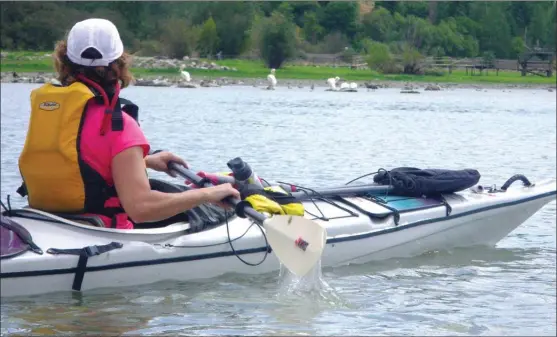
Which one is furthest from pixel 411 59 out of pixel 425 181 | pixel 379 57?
pixel 425 181

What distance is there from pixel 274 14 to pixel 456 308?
134ft

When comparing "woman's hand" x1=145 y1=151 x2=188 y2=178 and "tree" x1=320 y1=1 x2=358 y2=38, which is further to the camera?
"tree" x1=320 y1=1 x2=358 y2=38

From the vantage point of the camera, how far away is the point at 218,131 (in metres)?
20.0

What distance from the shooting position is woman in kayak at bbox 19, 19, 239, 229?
17.2 ft

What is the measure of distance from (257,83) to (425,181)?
39.2 meters

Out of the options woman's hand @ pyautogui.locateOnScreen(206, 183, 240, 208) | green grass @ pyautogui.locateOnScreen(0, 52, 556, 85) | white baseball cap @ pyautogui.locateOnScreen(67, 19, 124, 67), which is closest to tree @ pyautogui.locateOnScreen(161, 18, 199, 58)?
green grass @ pyautogui.locateOnScreen(0, 52, 556, 85)

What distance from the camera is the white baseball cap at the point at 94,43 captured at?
207 inches

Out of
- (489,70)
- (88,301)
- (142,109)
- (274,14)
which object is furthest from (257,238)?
(489,70)

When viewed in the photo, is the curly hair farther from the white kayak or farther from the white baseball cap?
the white kayak

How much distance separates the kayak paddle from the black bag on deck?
72.6 inches

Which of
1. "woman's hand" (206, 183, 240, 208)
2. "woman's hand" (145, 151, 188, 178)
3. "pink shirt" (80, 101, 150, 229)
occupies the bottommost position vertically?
"woman's hand" (206, 183, 240, 208)

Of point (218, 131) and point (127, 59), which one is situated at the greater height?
point (127, 59)

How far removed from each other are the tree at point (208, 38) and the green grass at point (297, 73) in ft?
3.33

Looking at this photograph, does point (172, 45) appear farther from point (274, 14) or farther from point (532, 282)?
point (532, 282)
